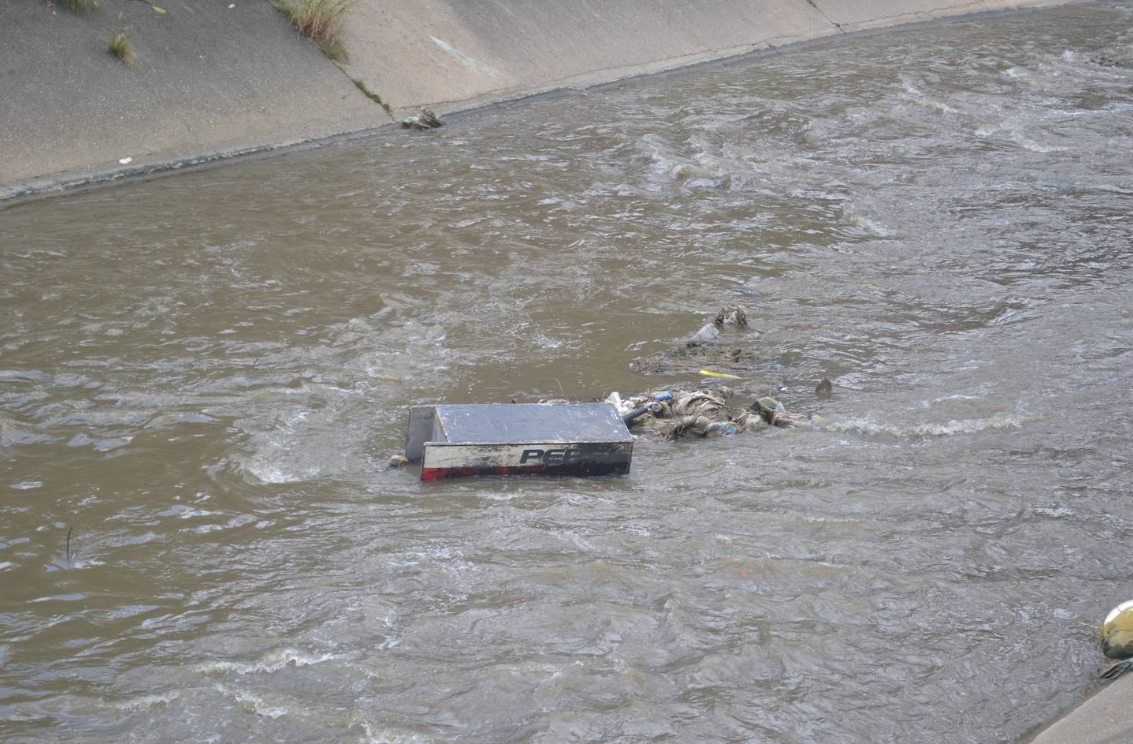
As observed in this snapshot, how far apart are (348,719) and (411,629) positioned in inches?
24.3

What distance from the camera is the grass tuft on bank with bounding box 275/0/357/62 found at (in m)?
14.1

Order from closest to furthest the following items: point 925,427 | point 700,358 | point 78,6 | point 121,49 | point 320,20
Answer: point 925,427 < point 700,358 < point 121,49 < point 78,6 < point 320,20

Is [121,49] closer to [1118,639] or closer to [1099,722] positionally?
[1118,639]

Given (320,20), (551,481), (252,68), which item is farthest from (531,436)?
(320,20)

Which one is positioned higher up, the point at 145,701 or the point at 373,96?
the point at 373,96

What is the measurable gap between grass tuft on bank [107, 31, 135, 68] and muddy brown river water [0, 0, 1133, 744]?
1823 millimetres

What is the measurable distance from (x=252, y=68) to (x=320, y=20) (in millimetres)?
1296

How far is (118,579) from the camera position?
16.8 feet

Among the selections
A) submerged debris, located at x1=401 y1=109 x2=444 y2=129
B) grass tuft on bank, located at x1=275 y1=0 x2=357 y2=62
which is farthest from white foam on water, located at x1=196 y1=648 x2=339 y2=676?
grass tuft on bank, located at x1=275 y1=0 x2=357 y2=62

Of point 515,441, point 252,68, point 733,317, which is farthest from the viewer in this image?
point 252,68

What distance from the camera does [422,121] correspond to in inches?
551

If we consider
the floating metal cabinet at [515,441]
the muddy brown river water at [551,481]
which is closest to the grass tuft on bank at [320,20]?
the muddy brown river water at [551,481]

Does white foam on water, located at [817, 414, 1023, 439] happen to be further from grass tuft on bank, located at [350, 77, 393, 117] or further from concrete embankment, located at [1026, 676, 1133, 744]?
grass tuft on bank, located at [350, 77, 393, 117]

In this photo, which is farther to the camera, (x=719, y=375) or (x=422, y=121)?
(x=422, y=121)
